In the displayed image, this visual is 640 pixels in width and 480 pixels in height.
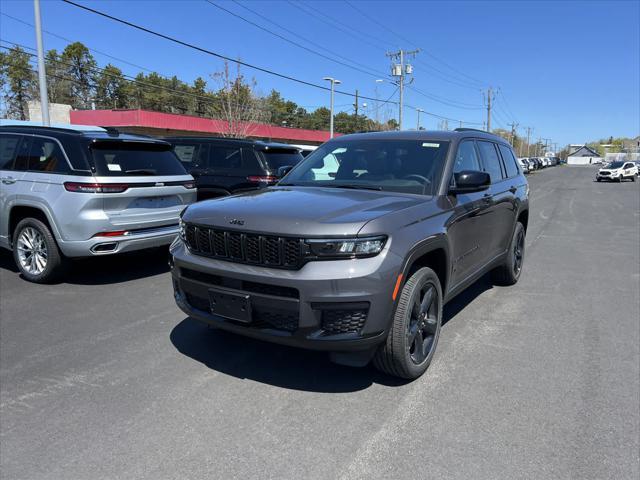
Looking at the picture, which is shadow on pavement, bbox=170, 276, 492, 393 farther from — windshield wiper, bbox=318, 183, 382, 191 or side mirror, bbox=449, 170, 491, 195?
side mirror, bbox=449, 170, 491, 195

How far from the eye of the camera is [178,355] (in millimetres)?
3938

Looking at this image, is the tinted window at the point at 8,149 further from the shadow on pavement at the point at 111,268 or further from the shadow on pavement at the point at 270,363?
the shadow on pavement at the point at 270,363

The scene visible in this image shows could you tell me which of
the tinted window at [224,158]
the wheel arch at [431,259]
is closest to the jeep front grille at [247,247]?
the wheel arch at [431,259]

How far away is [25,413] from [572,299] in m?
5.53

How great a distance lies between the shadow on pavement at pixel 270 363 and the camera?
3.49 meters

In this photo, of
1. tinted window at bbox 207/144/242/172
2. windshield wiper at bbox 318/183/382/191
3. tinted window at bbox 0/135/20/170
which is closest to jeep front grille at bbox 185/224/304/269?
windshield wiper at bbox 318/183/382/191

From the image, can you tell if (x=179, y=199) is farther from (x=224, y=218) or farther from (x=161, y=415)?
(x=161, y=415)

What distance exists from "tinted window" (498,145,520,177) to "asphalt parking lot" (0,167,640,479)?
1.75 metres

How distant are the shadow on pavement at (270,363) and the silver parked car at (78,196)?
193 cm

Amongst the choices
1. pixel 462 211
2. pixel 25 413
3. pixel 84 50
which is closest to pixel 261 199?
pixel 462 211

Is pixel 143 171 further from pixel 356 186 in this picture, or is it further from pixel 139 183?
pixel 356 186

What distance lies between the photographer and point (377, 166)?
4.29 meters

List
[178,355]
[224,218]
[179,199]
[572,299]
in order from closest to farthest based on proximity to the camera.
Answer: [224,218]
[178,355]
[572,299]
[179,199]

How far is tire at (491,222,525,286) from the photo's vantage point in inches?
234
